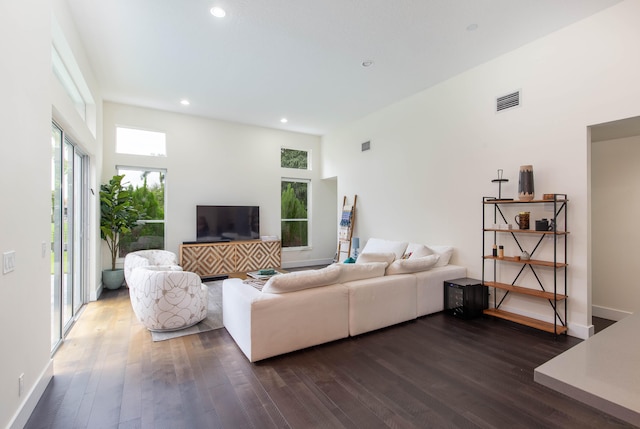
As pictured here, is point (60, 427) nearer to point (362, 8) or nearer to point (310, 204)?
point (362, 8)

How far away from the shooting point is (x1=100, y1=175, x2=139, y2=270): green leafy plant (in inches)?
209

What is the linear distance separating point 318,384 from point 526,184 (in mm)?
3276

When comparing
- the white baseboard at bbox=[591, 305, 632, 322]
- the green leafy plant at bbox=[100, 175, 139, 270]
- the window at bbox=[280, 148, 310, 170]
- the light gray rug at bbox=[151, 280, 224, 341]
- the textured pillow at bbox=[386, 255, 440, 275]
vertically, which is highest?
the window at bbox=[280, 148, 310, 170]

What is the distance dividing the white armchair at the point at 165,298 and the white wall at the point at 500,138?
3.77 metres

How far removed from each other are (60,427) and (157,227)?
15.6 ft

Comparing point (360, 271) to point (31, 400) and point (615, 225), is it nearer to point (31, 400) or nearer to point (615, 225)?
point (31, 400)

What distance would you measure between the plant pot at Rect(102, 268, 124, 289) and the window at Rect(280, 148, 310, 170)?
14.0 ft

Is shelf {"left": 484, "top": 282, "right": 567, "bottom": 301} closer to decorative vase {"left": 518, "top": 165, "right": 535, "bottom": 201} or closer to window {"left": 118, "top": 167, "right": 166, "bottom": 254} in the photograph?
decorative vase {"left": 518, "top": 165, "right": 535, "bottom": 201}

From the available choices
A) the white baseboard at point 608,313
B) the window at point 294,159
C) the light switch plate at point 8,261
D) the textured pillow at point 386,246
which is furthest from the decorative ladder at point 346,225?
the light switch plate at point 8,261

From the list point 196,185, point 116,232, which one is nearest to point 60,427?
point 116,232

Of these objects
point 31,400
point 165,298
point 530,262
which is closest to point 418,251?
point 530,262

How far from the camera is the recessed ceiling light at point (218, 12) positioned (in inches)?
123

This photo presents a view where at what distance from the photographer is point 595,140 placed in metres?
4.12

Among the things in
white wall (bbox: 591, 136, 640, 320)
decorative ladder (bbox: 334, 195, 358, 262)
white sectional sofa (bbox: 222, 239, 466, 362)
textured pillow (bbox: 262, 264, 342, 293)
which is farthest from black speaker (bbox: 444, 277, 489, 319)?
decorative ladder (bbox: 334, 195, 358, 262)
